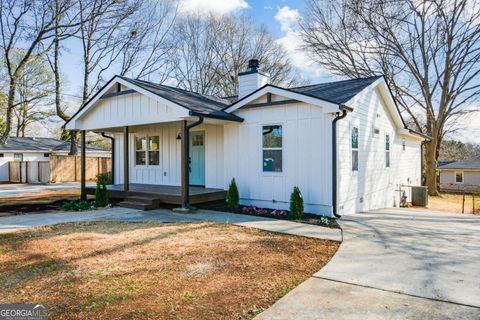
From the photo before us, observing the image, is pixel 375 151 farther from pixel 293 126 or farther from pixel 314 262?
pixel 314 262

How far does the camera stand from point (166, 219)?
831 cm

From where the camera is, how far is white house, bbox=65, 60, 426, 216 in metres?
8.74

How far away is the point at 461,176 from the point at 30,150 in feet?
136

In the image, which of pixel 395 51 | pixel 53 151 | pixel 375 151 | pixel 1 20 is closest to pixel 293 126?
pixel 375 151

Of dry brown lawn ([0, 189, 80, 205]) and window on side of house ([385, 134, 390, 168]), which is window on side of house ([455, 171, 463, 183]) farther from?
dry brown lawn ([0, 189, 80, 205])

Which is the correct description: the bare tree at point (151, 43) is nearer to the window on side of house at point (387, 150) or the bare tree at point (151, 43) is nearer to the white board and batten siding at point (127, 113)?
the white board and batten siding at point (127, 113)

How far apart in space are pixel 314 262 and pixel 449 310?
1.89m

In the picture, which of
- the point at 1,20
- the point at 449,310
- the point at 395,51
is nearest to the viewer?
the point at 449,310

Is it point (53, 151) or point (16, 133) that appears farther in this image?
point (16, 133)

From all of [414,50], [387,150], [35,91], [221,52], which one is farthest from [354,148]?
[35,91]

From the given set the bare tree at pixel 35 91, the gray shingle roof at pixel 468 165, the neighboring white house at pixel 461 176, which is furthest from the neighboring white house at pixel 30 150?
the gray shingle roof at pixel 468 165

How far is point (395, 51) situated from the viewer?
21516 mm

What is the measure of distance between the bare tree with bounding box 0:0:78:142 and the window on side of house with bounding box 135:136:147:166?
9459mm

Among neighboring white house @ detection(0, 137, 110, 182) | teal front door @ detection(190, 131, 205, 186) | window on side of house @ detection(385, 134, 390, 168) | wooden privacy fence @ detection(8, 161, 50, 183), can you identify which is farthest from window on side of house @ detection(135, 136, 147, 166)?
neighboring white house @ detection(0, 137, 110, 182)
